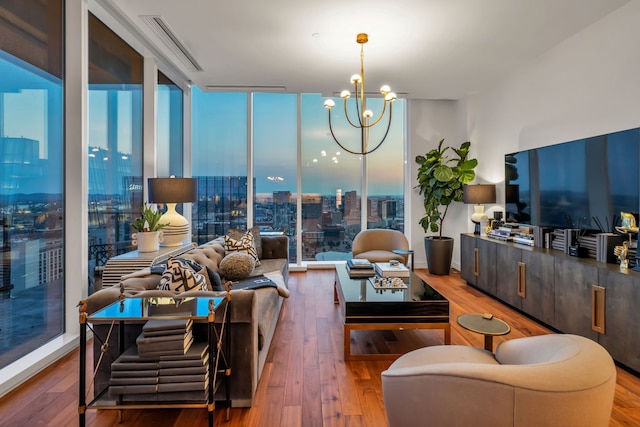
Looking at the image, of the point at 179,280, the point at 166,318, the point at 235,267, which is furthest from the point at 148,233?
the point at 166,318

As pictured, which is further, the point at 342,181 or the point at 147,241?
the point at 342,181

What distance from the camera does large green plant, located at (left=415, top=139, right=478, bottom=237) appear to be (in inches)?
199

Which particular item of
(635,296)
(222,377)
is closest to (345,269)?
(222,377)

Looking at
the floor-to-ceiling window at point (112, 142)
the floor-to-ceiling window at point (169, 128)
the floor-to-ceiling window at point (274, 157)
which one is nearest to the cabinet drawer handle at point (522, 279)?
the floor-to-ceiling window at point (274, 157)

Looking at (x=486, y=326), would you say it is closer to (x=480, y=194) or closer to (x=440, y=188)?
(x=480, y=194)

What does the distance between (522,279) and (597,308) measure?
2.99ft

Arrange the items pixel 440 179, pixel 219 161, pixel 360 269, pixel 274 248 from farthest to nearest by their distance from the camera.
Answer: pixel 219 161 < pixel 440 179 < pixel 274 248 < pixel 360 269

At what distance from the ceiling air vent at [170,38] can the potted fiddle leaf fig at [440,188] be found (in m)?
3.60

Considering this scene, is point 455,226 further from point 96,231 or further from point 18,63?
point 18,63

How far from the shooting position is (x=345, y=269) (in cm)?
369

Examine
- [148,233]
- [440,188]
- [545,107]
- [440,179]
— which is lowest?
[148,233]

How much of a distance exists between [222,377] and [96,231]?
84.0 inches

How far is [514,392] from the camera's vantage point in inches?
40.4

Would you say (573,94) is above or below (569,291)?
above
